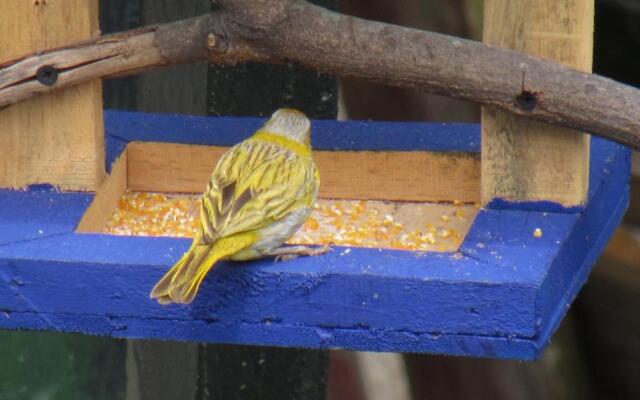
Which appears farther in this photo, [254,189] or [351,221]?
[351,221]

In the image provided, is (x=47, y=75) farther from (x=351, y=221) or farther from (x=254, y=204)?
(x=351, y=221)

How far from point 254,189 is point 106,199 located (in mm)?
588

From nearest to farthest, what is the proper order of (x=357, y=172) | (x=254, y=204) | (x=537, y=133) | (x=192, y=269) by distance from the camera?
(x=192, y=269) < (x=254, y=204) < (x=537, y=133) < (x=357, y=172)

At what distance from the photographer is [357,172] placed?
4539 mm

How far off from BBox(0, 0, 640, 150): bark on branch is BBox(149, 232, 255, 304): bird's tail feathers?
1.89ft

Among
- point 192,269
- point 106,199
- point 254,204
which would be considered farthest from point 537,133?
point 106,199

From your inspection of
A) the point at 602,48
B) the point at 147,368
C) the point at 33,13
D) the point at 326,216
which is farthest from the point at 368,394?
the point at 33,13

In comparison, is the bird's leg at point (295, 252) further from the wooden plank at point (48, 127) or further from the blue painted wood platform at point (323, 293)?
the wooden plank at point (48, 127)

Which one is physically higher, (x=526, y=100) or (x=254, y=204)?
(x=526, y=100)

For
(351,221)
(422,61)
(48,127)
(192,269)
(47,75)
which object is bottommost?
(351,221)

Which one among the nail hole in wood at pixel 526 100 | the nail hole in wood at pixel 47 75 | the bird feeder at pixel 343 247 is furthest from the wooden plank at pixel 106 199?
the nail hole in wood at pixel 526 100

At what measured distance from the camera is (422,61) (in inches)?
157

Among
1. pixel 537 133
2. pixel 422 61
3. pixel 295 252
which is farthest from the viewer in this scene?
pixel 537 133

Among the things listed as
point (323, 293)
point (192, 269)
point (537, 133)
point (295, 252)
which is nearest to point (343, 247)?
point (295, 252)
